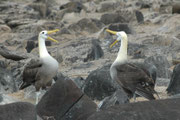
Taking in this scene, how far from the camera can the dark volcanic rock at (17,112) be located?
4.82m

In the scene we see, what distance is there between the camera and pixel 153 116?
14.5ft

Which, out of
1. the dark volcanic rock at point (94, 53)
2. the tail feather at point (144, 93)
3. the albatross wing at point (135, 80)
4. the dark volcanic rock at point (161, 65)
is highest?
the albatross wing at point (135, 80)

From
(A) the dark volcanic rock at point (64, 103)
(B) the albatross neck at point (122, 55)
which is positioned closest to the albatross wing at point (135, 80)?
(B) the albatross neck at point (122, 55)

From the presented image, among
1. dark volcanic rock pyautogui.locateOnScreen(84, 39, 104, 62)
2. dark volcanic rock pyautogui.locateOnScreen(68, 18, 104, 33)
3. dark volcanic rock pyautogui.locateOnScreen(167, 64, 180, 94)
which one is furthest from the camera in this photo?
dark volcanic rock pyautogui.locateOnScreen(68, 18, 104, 33)

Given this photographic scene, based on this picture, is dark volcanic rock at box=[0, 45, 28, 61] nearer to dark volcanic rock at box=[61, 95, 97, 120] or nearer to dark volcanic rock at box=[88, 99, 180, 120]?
dark volcanic rock at box=[61, 95, 97, 120]

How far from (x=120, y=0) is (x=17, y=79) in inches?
1070

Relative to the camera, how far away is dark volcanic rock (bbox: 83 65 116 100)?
746 centimetres

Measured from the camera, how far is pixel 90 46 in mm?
13320

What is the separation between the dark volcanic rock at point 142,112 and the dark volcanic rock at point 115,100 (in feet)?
4.50

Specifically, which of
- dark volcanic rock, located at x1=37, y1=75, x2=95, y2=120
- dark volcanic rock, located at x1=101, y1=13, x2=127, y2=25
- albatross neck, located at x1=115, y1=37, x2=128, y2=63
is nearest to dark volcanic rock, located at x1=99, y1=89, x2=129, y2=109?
dark volcanic rock, located at x1=37, y1=75, x2=95, y2=120

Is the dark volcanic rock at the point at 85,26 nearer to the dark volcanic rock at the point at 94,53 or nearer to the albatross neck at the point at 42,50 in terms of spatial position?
the dark volcanic rock at the point at 94,53

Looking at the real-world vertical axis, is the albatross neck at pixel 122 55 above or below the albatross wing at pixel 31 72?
above

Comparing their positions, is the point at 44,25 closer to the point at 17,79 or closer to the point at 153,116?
the point at 17,79

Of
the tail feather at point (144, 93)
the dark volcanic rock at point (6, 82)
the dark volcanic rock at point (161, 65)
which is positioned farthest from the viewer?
the dark volcanic rock at point (161, 65)
